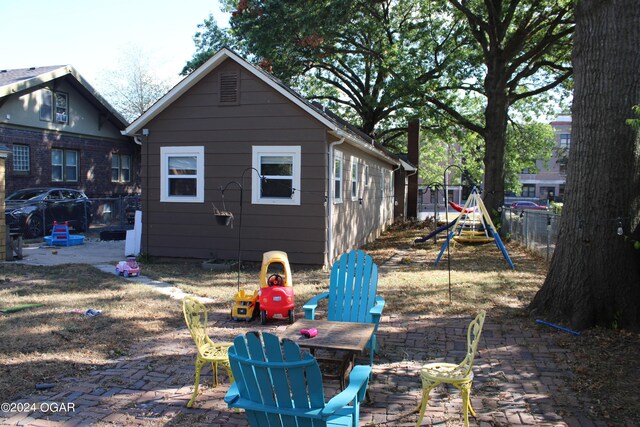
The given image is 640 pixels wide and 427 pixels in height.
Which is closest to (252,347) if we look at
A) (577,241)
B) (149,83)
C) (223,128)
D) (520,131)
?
(577,241)

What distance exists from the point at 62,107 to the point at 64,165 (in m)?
2.33

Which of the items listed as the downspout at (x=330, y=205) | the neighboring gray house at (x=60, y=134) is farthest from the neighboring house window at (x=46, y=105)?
the downspout at (x=330, y=205)

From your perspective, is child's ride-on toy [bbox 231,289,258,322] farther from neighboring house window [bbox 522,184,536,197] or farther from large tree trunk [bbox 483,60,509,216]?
neighboring house window [bbox 522,184,536,197]

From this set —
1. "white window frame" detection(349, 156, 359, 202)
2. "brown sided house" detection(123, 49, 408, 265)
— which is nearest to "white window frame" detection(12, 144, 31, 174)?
"brown sided house" detection(123, 49, 408, 265)

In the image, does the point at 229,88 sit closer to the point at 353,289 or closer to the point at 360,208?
the point at 360,208

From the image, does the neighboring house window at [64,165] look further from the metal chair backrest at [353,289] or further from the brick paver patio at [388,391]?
the metal chair backrest at [353,289]

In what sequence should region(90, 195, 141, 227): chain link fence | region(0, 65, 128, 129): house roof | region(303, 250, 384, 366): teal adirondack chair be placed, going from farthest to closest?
region(90, 195, 141, 227): chain link fence < region(0, 65, 128, 129): house roof < region(303, 250, 384, 366): teal adirondack chair

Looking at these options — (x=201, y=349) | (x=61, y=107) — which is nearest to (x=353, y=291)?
(x=201, y=349)

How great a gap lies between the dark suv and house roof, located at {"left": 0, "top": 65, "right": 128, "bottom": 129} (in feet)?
11.8

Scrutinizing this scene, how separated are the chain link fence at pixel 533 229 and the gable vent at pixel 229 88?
7.29 meters

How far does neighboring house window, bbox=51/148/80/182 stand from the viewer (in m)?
20.4

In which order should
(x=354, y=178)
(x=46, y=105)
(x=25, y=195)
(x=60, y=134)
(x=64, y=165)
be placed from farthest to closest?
(x=64, y=165) → (x=60, y=134) → (x=46, y=105) → (x=25, y=195) → (x=354, y=178)

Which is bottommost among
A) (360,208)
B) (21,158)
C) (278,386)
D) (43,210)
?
(278,386)

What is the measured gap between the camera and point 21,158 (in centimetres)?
1884
